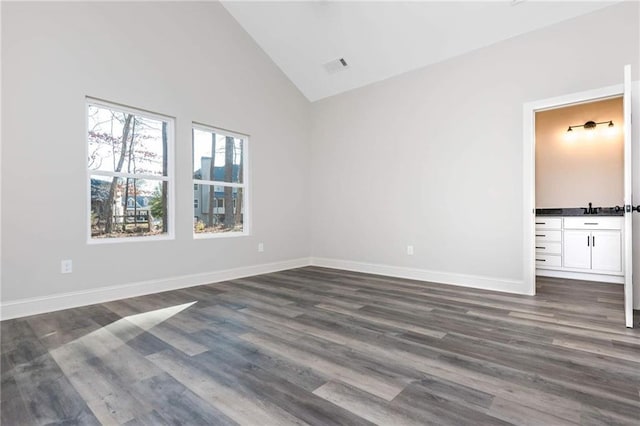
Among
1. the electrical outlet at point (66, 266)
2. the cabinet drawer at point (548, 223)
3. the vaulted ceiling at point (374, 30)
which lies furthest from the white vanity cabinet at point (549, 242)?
the electrical outlet at point (66, 266)

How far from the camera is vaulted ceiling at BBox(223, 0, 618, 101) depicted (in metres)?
3.34

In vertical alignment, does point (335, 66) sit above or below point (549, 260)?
above

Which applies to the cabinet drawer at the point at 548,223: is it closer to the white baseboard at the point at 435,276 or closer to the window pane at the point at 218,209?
the white baseboard at the point at 435,276

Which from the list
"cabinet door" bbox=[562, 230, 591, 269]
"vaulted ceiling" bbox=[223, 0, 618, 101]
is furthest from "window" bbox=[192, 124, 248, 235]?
"cabinet door" bbox=[562, 230, 591, 269]

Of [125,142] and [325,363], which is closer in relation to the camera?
[325,363]

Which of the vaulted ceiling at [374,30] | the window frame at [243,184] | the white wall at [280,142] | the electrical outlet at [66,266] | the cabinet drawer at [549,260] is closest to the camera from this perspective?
the white wall at [280,142]

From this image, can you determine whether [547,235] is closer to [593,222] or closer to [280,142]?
[593,222]

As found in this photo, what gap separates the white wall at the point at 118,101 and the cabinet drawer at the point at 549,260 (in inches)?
145

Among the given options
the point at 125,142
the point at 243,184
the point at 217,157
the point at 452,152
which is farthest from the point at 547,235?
the point at 125,142

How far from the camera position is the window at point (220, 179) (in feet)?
13.5

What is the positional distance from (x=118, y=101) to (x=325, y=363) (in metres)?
3.22

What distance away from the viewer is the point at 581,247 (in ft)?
13.8

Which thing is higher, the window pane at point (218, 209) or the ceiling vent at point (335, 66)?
the ceiling vent at point (335, 66)

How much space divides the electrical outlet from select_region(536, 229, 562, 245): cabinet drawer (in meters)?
5.59
